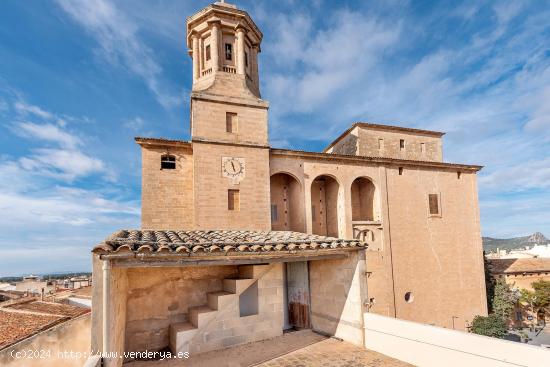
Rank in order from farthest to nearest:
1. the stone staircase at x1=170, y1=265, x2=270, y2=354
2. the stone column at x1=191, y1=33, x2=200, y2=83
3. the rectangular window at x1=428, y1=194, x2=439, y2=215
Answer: the rectangular window at x1=428, y1=194, x2=439, y2=215 → the stone column at x1=191, y1=33, x2=200, y2=83 → the stone staircase at x1=170, y1=265, x2=270, y2=354

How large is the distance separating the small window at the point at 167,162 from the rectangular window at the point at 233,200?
125 inches

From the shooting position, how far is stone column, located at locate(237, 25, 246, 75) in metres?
16.5

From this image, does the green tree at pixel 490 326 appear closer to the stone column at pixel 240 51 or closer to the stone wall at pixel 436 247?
the stone wall at pixel 436 247

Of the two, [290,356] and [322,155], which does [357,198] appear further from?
[290,356]

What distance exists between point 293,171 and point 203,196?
17.3ft

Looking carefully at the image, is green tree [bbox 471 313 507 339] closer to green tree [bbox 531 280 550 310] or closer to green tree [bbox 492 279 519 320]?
green tree [bbox 492 279 519 320]

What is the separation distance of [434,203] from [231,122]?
14.2 meters

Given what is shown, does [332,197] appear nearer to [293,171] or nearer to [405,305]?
[293,171]

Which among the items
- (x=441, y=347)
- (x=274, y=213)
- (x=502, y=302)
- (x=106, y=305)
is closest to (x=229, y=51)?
(x=274, y=213)

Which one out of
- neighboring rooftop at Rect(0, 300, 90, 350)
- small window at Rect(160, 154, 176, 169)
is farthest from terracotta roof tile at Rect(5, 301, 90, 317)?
small window at Rect(160, 154, 176, 169)

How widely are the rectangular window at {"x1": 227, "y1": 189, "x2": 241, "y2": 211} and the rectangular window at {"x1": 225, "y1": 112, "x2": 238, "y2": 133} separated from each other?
3059 mm

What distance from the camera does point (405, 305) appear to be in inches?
736

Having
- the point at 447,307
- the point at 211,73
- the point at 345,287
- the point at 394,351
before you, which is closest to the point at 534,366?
the point at 394,351

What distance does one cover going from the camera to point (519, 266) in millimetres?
32781
